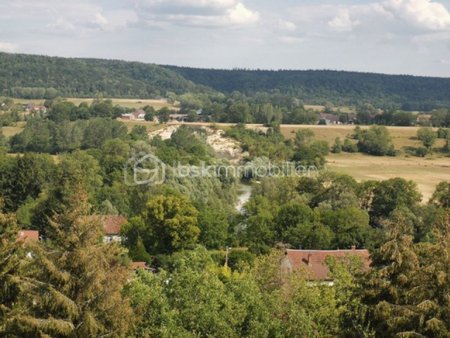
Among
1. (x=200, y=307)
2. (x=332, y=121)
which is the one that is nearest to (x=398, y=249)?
(x=200, y=307)

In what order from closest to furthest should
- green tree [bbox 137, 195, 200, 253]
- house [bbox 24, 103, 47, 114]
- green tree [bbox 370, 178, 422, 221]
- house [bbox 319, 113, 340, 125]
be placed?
green tree [bbox 137, 195, 200, 253] → green tree [bbox 370, 178, 422, 221] → house [bbox 24, 103, 47, 114] → house [bbox 319, 113, 340, 125]

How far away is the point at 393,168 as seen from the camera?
298 ft

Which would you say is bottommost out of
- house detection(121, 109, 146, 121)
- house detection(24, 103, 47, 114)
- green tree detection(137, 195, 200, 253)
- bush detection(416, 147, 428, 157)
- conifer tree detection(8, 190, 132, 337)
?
house detection(24, 103, 47, 114)

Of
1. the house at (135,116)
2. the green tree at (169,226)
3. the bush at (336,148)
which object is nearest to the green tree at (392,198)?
the green tree at (169,226)

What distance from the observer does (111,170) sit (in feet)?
210

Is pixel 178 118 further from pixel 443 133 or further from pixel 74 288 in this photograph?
pixel 74 288

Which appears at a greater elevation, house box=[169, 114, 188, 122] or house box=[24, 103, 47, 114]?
house box=[169, 114, 188, 122]

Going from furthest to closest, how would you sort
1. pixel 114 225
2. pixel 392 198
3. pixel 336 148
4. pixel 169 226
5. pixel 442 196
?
pixel 336 148, pixel 392 198, pixel 442 196, pixel 114 225, pixel 169 226

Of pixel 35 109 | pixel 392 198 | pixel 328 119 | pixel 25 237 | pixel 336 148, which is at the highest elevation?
pixel 25 237

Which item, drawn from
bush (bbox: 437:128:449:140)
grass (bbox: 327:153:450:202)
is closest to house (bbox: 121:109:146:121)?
grass (bbox: 327:153:450:202)

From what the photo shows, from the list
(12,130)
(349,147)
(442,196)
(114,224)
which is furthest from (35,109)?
(442,196)

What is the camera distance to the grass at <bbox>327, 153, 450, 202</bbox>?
81.4 m

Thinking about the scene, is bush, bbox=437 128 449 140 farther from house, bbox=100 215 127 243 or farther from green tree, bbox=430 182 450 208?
house, bbox=100 215 127 243

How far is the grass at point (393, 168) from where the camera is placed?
8144cm
